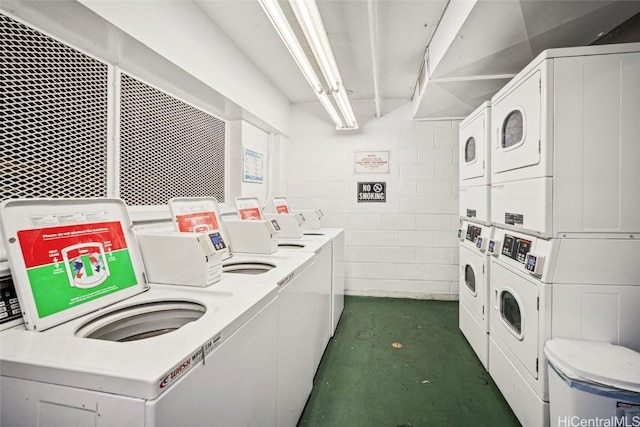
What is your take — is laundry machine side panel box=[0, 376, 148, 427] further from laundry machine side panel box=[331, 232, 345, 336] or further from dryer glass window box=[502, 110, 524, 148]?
laundry machine side panel box=[331, 232, 345, 336]

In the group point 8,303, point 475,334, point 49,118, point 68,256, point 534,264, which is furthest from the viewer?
point 475,334

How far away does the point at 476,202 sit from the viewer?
248cm

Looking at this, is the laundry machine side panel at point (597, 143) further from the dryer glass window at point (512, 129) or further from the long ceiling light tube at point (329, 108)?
the long ceiling light tube at point (329, 108)

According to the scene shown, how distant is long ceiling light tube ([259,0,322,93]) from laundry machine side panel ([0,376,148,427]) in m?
1.57

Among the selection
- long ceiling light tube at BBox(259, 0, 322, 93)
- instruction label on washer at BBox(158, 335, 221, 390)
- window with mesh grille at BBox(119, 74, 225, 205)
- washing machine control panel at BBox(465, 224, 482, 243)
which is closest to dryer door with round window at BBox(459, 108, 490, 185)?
washing machine control panel at BBox(465, 224, 482, 243)

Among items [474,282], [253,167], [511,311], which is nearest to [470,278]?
[474,282]

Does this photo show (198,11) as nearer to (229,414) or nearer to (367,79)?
(367,79)

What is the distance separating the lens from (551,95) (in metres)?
1.49

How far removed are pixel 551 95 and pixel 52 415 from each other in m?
2.25

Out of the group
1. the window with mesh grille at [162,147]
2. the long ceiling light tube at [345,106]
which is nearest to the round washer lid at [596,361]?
the long ceiling light tube at [345,106]

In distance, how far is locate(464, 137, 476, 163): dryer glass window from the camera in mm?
2549

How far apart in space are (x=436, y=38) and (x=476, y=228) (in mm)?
1605

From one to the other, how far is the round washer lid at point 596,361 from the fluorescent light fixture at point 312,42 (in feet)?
6.57

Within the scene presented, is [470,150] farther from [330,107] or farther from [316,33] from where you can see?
[316,33]
